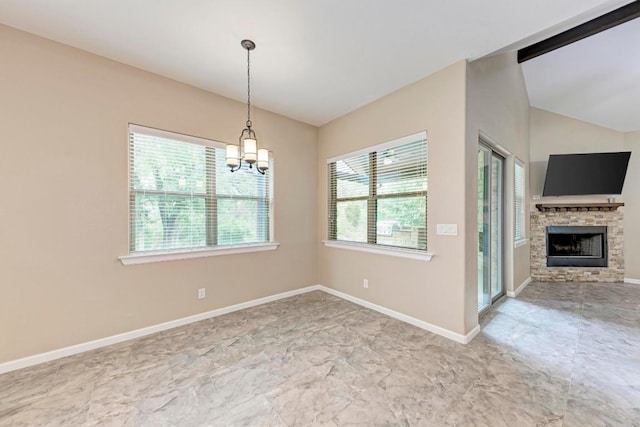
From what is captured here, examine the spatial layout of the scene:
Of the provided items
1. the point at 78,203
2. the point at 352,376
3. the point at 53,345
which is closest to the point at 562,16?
the point at 352,376

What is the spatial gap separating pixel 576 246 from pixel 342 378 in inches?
244

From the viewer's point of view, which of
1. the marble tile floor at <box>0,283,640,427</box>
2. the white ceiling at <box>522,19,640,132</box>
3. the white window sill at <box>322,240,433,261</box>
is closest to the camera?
the marble tile floor at <box>0,283,640,427</box>

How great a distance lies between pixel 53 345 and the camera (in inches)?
98.0

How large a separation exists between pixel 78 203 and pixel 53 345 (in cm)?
138

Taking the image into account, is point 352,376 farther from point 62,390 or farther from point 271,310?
point 62,390

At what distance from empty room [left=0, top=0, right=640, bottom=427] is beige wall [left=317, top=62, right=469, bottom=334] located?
3 centimetres

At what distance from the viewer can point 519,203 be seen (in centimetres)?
492

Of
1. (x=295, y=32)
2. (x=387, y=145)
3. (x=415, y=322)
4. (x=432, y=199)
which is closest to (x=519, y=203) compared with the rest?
(x=432, y=199)

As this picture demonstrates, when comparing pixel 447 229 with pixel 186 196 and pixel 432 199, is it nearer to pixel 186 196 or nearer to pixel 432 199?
pixel 432 199

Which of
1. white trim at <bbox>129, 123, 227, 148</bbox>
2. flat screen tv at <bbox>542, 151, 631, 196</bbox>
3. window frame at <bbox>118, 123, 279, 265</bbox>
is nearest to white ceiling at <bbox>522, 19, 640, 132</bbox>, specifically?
flat screen tv at <bbox>542, 151, 631, 196</bbox>

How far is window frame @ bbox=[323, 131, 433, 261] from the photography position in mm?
3238

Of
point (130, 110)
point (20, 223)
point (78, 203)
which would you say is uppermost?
point (130, 110)

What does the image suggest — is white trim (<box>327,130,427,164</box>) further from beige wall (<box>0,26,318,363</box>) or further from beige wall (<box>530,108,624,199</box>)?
beige wall (<box>530,108,624,199</box>)

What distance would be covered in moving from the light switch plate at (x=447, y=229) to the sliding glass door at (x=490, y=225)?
795mm
